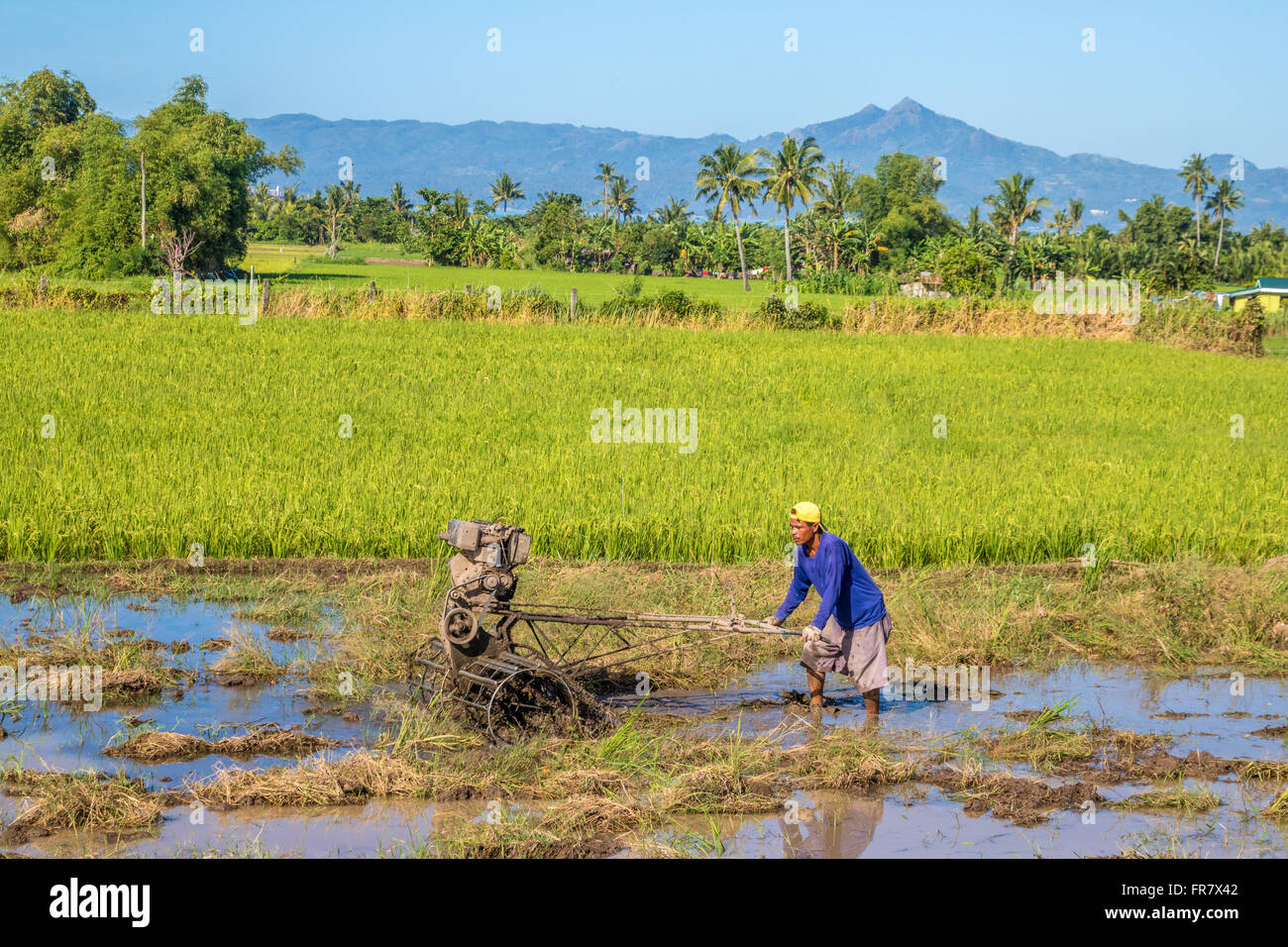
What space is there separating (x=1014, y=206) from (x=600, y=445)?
2895 inches

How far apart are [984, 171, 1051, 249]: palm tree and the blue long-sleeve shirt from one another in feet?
251

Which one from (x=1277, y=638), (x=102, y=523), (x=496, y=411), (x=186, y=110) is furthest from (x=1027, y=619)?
(x=186, y=110)

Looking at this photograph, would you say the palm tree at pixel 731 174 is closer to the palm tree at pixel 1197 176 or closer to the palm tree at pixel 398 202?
the palm tree at pixel 398 202

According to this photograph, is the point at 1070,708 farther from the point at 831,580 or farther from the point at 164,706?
the point at 164,706

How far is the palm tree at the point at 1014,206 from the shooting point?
79.6m

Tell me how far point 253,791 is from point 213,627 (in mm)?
3128

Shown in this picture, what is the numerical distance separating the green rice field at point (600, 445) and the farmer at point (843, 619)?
322 cm

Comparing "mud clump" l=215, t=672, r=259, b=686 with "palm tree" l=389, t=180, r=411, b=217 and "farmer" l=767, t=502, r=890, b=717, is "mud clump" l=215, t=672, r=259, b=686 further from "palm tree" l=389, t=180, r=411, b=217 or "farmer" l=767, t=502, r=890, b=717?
"palm tree" l=389, t=180, r=411, b=217

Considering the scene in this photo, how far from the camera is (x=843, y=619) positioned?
267 inches

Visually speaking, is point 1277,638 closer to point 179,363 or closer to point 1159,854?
point 1159,854

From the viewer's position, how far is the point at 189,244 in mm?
48281

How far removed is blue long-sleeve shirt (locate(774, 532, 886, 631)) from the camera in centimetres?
660

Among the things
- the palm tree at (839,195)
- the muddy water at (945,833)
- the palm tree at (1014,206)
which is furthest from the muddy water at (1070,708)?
the palm tree at (1014,206)

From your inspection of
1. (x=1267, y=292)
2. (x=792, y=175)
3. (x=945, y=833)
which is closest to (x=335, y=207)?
(x=792, y=175)
